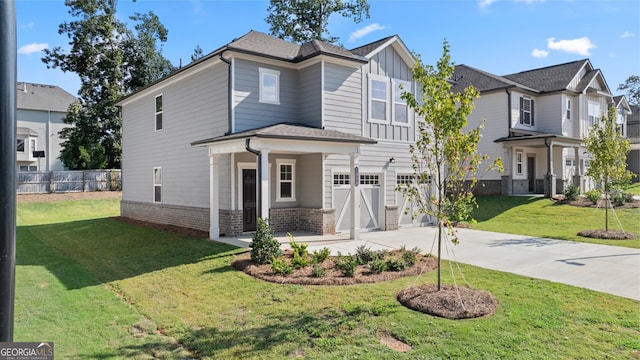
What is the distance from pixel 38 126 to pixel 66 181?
18.1 metres

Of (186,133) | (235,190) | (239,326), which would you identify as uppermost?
(186,133)

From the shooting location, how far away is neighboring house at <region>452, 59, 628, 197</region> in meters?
24.7

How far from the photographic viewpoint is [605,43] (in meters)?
12.0

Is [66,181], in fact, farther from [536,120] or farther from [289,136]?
[536,120]

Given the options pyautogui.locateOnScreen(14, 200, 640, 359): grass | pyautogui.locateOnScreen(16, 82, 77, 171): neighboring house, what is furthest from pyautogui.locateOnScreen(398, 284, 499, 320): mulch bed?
pyautogui.locateOnScreen(16, 82, 77, 171): neighboring house

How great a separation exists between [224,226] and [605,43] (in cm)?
1283

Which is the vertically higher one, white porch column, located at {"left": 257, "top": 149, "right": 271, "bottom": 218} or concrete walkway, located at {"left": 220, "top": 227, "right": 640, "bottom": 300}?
white porch column, located at {"left": 257, "top": 149, "right": 271, "bottom": 218}

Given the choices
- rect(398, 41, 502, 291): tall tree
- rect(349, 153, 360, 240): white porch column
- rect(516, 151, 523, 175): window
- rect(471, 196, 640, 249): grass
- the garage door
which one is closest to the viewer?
rect(398, 41, 502, 291): tall tree

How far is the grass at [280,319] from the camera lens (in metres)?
5.30

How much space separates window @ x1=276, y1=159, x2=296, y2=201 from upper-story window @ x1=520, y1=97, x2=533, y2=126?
57.9ft

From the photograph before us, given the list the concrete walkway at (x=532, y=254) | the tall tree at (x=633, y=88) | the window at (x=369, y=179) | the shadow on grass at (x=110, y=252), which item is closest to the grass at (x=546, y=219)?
the concrete walkway at (x=532, y=254)

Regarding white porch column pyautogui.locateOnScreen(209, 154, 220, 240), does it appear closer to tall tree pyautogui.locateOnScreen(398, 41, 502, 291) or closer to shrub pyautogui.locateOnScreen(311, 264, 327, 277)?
shrub pyautogui.locateOnScreen(311, 264, 327, 277)

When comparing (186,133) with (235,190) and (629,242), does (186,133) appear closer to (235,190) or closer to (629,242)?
(235,190)

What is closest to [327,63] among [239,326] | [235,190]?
[235,190]
